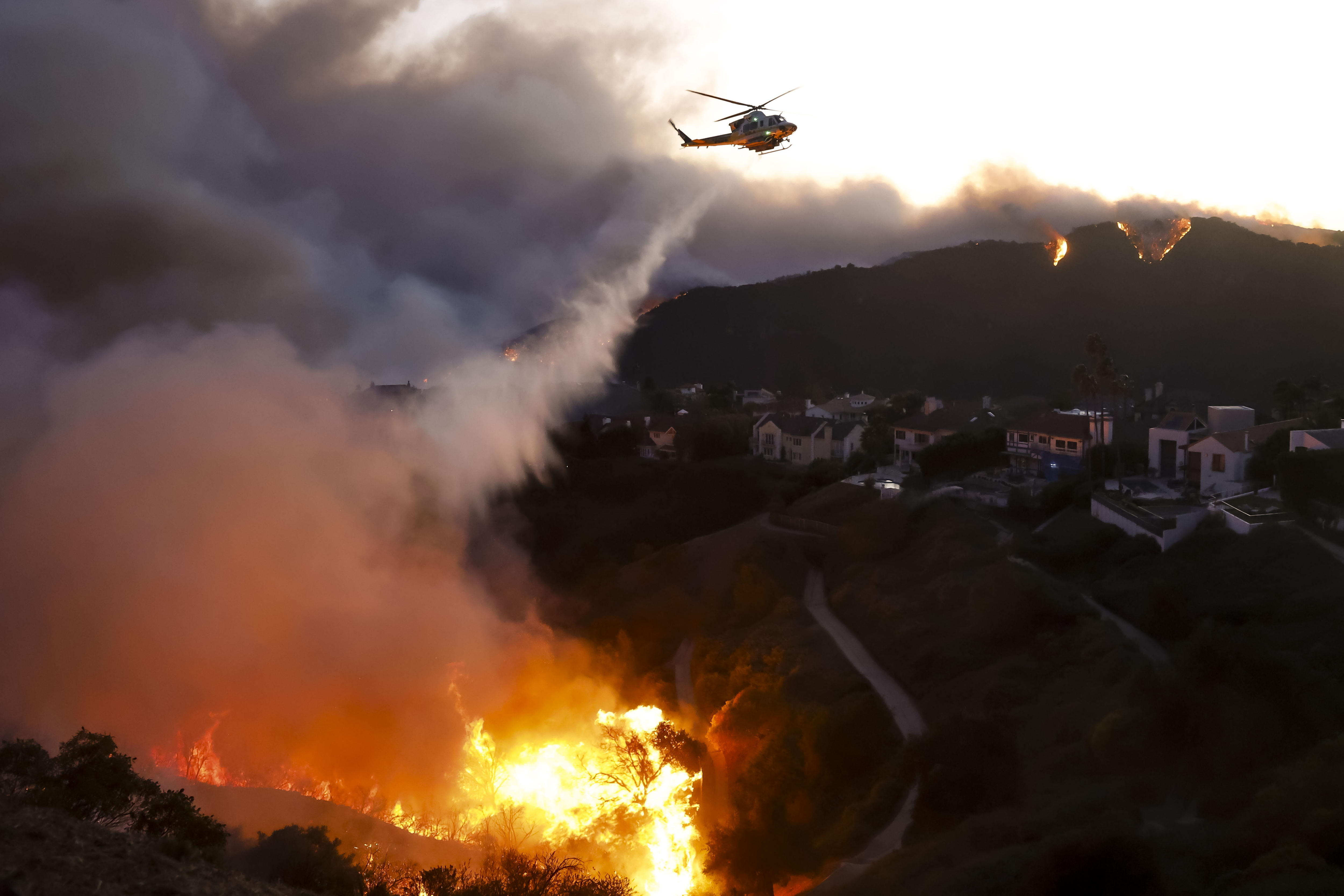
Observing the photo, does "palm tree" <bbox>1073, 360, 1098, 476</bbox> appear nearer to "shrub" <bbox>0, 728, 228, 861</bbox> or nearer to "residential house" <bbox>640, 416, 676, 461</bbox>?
"residential house" <bbox>640, 416, 676, 461</bbox>

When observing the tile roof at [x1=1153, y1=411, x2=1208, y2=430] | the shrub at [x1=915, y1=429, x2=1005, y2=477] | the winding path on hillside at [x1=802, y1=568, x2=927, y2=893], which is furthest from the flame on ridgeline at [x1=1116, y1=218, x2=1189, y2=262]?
the winding path on hillside at [x1=802, y1=568, x2=927, y2=893]

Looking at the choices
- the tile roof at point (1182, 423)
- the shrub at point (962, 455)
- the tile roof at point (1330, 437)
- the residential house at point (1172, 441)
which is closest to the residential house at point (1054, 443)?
the shrub at point (962, 455)

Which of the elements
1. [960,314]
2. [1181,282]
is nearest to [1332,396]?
[1181,282]

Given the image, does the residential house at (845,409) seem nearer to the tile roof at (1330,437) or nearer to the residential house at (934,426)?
the residential house at (934,426)

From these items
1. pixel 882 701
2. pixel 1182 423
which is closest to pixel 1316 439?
pixel 1182 423

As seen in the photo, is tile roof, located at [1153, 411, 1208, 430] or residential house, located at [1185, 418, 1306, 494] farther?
tile roof, located at [1153, 411, 1208, 430]
